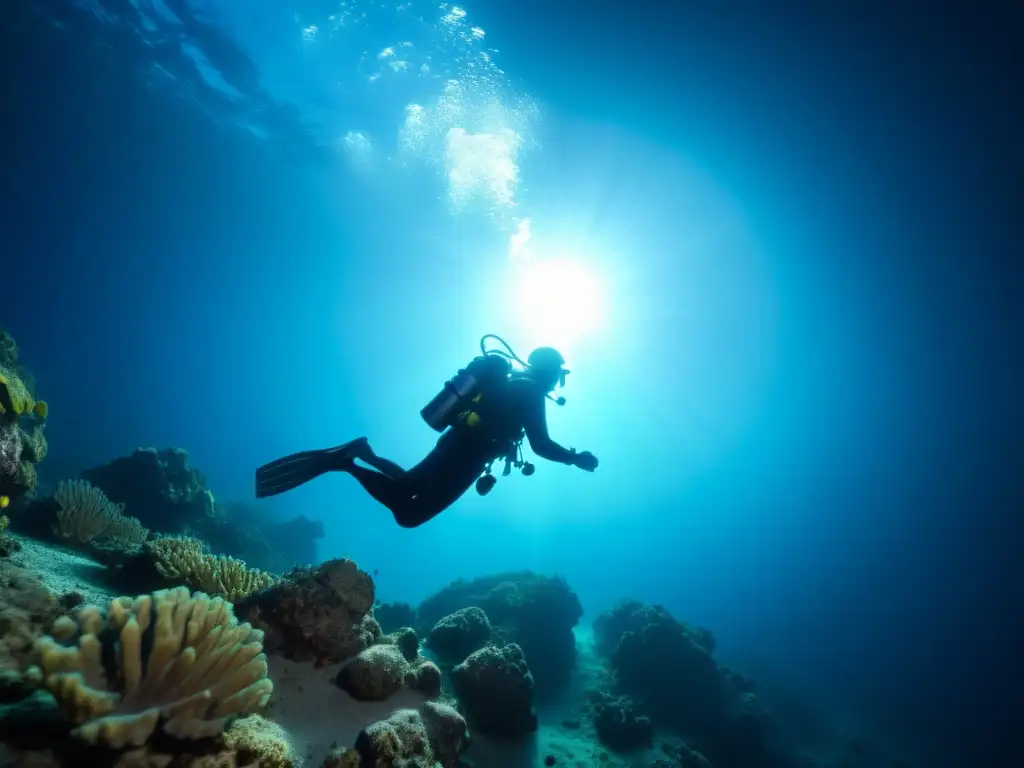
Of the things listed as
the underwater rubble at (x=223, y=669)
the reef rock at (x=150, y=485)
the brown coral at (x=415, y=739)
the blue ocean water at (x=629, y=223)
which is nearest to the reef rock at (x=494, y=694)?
the underwater rubble at (x=223, y=669)

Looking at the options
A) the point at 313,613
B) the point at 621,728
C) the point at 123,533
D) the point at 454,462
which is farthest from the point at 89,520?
the point at 621,728

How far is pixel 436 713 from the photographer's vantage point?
4727 millimetres

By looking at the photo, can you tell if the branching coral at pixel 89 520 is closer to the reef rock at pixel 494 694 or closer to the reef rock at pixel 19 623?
the reef rock at pixel 19 623

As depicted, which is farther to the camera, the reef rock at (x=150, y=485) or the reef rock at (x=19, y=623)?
the reef rock at (x=150, y=485)

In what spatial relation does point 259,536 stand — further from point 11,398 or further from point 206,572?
point 206,572

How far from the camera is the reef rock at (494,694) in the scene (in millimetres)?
6504

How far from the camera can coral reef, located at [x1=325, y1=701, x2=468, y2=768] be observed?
139 inches

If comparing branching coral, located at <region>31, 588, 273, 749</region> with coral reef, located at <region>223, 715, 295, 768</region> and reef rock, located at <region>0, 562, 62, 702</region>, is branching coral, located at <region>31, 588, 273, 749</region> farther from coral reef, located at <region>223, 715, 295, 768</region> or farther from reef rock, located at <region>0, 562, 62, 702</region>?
reef rock, located at <region>0, 562, 62, 702</region>

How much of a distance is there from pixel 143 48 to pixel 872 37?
136ft

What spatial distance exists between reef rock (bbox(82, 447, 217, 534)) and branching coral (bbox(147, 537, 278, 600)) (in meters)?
10.3

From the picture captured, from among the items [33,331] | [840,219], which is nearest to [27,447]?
[840,219]

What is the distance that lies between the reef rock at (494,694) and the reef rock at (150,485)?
39.9ft

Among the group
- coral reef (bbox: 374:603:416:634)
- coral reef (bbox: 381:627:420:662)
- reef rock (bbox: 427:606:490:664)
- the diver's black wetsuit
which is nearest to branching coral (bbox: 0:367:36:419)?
the diver's black wetsuit

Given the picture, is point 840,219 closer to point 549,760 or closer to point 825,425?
point 549,760
